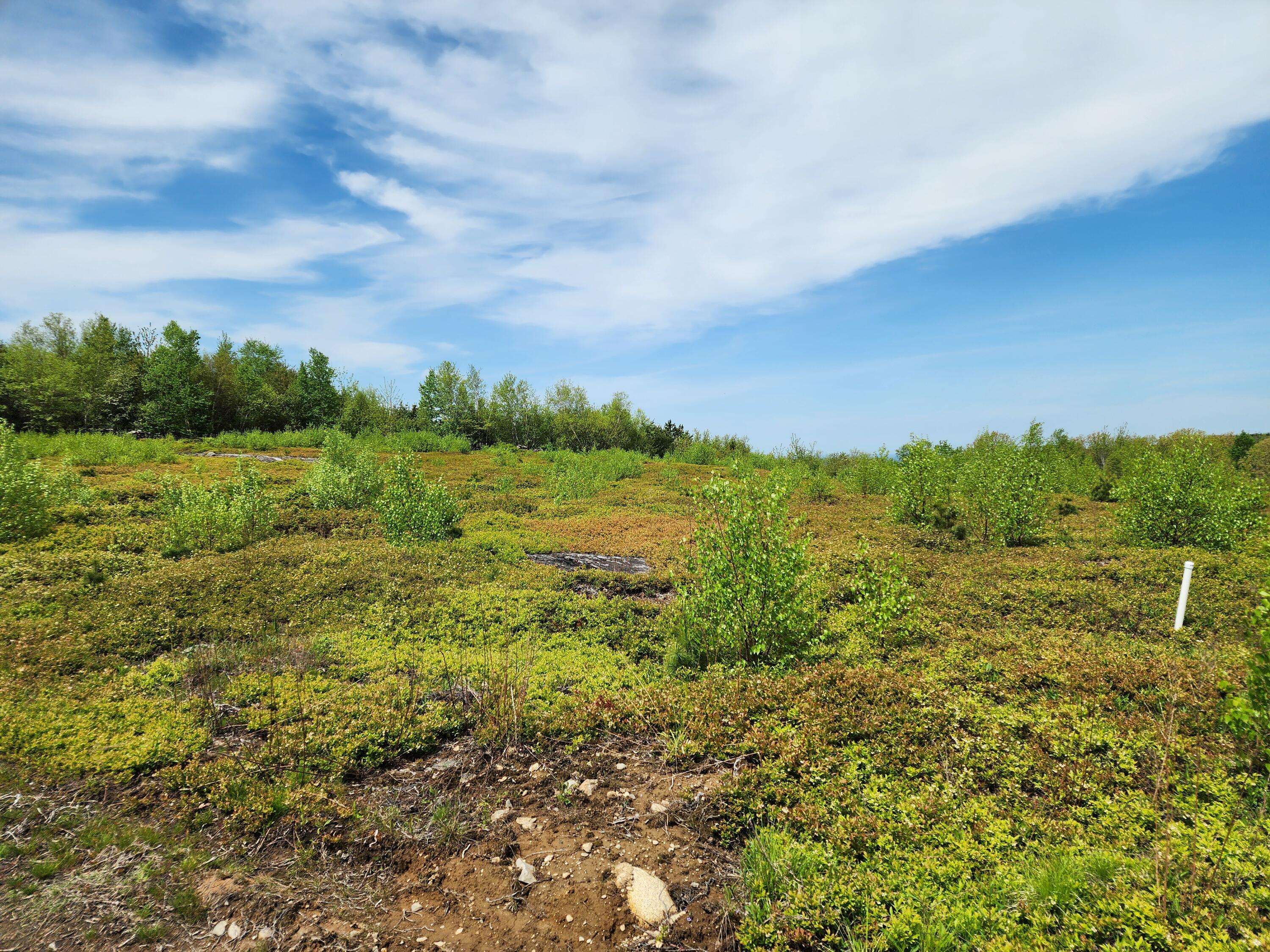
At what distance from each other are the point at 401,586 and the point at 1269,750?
12.2 metres

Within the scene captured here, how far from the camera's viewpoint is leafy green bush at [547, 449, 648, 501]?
2762 cm

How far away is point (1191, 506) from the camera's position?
1398 centimetres

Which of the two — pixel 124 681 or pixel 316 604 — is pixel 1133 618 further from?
pixel 124 681

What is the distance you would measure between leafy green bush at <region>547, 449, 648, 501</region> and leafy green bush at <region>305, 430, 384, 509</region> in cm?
740

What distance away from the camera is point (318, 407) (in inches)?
2621

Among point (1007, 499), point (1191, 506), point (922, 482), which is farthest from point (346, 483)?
point (1191, 506)

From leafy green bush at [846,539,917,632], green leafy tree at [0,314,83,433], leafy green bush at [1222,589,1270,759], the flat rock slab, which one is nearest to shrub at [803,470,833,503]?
the flat rock slab

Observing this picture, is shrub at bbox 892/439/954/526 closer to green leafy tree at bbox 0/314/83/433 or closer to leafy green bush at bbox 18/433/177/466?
leafy green bush at bbox 18/433/177/466

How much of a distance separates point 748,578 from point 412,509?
10.8m

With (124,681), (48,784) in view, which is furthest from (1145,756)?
(124,681)

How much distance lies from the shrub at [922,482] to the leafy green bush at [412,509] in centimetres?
1437

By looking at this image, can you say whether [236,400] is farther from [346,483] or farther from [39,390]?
[346,483]

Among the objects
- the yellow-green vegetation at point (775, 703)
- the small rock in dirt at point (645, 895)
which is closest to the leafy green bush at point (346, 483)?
the yellow-green vegetation at point (775, 703)

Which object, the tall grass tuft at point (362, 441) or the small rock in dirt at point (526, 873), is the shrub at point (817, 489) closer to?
the small rock in dirt at point (526, 873)
